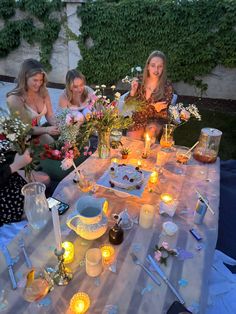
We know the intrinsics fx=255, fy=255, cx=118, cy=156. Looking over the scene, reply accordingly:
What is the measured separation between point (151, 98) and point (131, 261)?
2827 mm

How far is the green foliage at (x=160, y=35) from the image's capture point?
20.0 feet

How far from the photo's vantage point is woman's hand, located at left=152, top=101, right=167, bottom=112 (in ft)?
12.3

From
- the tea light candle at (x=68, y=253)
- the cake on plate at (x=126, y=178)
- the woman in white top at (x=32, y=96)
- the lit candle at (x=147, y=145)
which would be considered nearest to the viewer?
the tea light candle at (x=68, y=253)

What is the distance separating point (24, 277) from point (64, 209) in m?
0.56

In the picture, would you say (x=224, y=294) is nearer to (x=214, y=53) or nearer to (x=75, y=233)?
(x=75, y=233)

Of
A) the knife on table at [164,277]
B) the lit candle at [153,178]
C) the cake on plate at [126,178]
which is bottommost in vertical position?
the knife on table at [164,277]

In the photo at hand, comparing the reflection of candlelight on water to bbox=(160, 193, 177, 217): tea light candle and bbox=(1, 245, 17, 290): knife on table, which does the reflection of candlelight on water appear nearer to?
bbox=(160, 193, 177, 217): tea light candle

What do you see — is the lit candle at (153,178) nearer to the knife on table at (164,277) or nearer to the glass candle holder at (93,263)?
the knife on table at (164,277)

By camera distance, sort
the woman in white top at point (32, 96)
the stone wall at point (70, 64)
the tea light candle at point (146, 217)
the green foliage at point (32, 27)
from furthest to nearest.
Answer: the green foliage at point (32, 27)
the stone wall at point (70, 64)
the woman in white top at point (32, 96)
the tea light candle at point (146, 217)

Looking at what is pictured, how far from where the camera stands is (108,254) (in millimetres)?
1527

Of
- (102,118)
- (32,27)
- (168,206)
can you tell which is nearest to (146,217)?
(168,206)

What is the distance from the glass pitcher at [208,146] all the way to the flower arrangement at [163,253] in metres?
1.28

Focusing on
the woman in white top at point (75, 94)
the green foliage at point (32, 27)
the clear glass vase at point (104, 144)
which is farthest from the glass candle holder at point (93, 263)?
the green foliage at point (32, 27)

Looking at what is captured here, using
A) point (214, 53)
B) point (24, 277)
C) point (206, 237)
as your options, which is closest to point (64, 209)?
point (24, 277)
